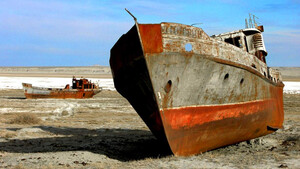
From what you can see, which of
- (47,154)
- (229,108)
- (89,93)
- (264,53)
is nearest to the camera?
(47,154)

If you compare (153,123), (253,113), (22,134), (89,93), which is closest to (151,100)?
(153,123)

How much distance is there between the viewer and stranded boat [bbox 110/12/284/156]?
7.15 meters

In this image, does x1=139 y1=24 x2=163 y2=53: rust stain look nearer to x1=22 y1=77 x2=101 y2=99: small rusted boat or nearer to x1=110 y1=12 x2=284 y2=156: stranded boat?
x1=110 y1=12 x2=284 y2=156: stranded boat

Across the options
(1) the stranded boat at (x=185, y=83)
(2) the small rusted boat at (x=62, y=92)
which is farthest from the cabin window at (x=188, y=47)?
(2) the small rusted boat at (x=62, y=92)

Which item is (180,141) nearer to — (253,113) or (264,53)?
(253,113)

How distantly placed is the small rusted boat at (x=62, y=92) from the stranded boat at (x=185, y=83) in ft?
74.2

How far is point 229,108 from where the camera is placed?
Result: 8.63m

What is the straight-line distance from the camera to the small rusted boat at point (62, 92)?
1160 inches

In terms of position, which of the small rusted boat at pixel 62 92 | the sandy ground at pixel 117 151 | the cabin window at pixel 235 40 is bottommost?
the sandy ground at pixel 117 151

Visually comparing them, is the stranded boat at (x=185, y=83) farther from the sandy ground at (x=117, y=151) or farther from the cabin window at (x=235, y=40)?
the cabin window at (x=235, y=40)

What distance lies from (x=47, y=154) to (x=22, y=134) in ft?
11.9

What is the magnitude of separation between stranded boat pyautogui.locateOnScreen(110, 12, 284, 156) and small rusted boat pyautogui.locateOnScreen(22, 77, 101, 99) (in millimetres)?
22615

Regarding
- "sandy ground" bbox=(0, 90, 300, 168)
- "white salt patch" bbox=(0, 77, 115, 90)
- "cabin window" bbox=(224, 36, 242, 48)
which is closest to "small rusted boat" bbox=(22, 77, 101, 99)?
"white salt patch" bbox=(0, 77, 115, 90)

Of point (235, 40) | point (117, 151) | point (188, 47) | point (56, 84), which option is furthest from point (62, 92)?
point (56, 84)
